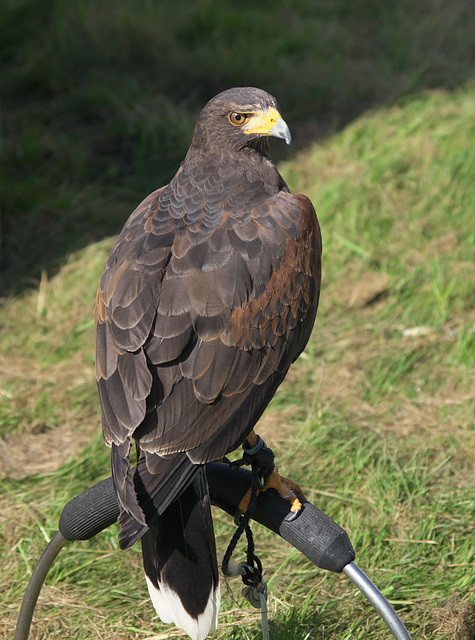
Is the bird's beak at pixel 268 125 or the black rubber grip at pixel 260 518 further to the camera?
the bird's beak at pixel 268 125

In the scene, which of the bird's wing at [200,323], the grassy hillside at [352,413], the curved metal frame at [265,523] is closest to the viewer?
the curved metal frame at [265,523]

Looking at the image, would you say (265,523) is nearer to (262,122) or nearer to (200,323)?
(200,323)

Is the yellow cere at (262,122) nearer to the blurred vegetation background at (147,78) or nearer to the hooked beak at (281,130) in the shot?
the hooked beak at (281,130)

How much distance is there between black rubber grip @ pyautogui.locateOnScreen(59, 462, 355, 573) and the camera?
2.09 metres

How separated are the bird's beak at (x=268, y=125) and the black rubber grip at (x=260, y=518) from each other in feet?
4.03

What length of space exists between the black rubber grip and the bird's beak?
123 centimetres

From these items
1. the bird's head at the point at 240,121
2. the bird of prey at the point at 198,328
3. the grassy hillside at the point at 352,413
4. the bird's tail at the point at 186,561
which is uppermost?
the bird's head at the point at 240,121

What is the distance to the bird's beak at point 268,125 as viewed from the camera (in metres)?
2.79

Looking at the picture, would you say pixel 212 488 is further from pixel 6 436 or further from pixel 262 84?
pixel 262 84

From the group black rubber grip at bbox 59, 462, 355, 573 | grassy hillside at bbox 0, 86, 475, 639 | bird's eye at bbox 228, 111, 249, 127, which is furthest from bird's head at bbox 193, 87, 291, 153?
grassy hillside at bbox 0, 86, 475, 639

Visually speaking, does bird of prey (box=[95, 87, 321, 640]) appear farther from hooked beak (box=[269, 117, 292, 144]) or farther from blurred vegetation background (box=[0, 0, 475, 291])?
blurred vegetation background (box=[0, 0, 475, 291])

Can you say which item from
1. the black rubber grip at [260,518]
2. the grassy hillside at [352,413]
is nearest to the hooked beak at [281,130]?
the black rubber grip at [260,518]

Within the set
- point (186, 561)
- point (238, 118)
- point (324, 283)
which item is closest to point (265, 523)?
point (186, 561)

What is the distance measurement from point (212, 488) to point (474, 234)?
356cm
